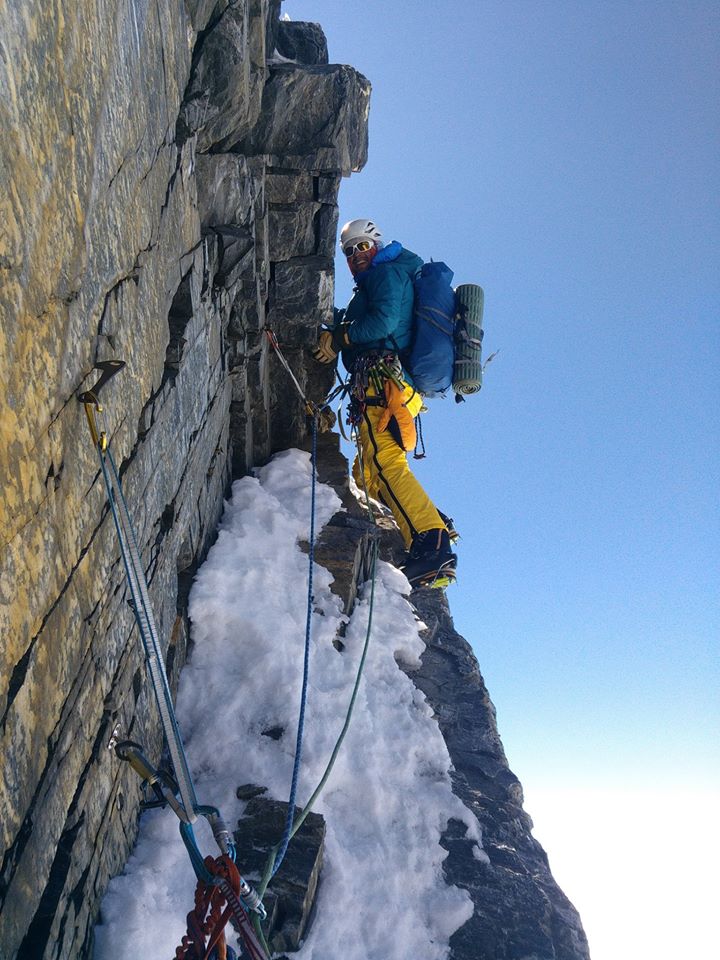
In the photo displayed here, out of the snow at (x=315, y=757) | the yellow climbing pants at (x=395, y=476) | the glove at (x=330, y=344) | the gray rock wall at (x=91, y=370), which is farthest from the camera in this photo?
the glove at (x=330, y=344)

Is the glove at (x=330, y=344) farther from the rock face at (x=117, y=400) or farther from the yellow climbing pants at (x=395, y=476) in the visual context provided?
the rock face at (x=117, y=400)

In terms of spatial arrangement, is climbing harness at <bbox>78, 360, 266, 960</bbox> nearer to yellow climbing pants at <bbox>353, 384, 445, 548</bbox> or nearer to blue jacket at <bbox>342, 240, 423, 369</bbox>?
yellow climbing pants at <bbox>353, 384, 445, 548</bbox>

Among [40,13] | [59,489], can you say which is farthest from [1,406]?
[40,13]

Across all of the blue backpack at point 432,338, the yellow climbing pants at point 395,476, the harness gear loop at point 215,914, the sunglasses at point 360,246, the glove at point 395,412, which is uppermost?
the sunglasses at point 360,246

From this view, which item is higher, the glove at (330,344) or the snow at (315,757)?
the glove at (330,344)

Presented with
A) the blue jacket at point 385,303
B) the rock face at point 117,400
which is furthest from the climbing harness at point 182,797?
Result: the blue jacket at point 385,303

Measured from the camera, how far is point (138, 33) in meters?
3.92

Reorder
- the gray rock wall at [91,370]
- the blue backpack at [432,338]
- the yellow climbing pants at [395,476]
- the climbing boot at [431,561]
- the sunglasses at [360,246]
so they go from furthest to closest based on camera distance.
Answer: the sunglasses at [360,246] < the blue backpack at [432,338] < the yellow climbing pants at [395,476] < the climbing boot at [431,561] < the gray rock wall at [91,370]

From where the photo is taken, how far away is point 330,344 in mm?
9398

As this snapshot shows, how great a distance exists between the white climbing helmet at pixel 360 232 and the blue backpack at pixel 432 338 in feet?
2.80

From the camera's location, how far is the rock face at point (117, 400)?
259cm

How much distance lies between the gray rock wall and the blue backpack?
234 centimetres

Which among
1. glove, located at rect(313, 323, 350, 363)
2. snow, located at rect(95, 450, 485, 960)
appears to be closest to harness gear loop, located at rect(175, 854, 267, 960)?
snow, located at rect(95, 450, 485, 960)

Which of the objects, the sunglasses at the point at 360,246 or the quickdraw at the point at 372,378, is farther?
the sunglasses at the point at 360,246
